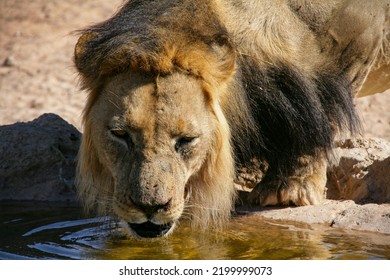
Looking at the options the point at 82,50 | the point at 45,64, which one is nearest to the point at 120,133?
the point at 82,50

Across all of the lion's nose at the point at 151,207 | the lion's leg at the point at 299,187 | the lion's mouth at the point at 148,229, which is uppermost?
the lion's leg at the point at 299,187

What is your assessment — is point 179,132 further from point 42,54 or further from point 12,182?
point 42,54

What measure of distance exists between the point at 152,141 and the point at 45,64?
4793 millimetres

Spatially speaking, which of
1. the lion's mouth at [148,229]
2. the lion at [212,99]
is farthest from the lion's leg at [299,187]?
the lion's mouth at [148,229]

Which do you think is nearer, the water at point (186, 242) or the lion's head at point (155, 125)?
the lion's head at point (155, 125)

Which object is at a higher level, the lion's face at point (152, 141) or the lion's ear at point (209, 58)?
the lion's ear at point (209, 58)

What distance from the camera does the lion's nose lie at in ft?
13.9

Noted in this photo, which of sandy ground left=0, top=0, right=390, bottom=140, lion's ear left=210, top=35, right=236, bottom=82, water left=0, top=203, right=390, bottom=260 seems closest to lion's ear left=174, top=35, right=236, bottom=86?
lion's ear left=210, top=35, right=236, bottom=82

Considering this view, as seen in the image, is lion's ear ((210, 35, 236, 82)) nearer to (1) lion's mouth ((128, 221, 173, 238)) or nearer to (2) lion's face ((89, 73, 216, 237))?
(2) lion's face ((89, 73, 216, 237))

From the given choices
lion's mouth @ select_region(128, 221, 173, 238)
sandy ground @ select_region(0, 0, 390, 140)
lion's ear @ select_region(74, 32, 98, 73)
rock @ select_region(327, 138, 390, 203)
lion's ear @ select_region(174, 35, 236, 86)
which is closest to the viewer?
lion's mouth @ select_region(128, 221, 173, 238)

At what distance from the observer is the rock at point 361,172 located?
19.9 ft

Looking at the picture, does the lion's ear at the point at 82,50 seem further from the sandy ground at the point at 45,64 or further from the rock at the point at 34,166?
the sandy ground at the point at 45,64

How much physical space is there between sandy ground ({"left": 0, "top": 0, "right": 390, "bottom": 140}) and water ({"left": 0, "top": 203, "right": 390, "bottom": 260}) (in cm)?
223

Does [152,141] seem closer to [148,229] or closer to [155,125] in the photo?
[155,125]
